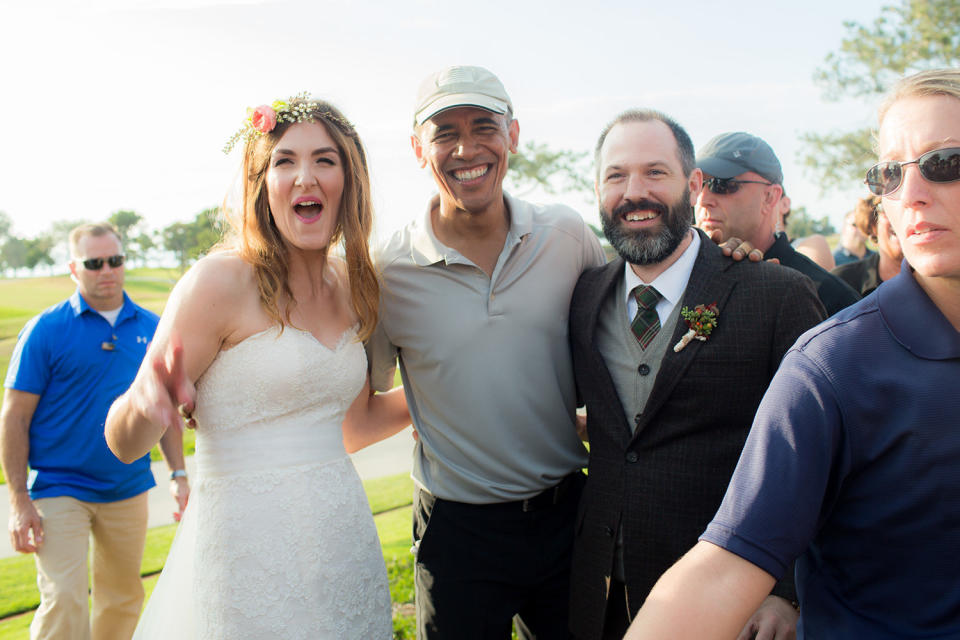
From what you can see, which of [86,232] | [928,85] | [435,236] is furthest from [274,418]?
[86,232]

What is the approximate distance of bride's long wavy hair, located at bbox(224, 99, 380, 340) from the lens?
280 centimetres

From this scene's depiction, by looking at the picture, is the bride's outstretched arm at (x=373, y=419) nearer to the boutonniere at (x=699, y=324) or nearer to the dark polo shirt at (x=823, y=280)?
A: the boutonniere at (x=699, y=324)

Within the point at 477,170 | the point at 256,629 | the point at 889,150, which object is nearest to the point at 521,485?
the point at 256,629

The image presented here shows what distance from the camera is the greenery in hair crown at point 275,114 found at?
287cm

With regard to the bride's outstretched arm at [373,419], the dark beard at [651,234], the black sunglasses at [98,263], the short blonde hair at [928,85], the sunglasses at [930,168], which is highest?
the short blonde hair at [928,85]

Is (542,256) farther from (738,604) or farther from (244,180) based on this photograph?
(738,604)

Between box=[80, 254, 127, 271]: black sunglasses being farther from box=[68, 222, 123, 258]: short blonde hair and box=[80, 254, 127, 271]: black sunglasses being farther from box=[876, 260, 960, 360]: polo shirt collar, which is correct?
box=[876, 260, 960, 360]: polo shirt collar

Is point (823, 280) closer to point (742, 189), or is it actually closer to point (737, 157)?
point (742, 189)

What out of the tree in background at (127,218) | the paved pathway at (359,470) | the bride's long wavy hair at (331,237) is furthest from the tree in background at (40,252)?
the bride's long wavy hair at (331,237)

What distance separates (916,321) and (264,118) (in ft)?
7.86

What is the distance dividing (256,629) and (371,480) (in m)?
6.71

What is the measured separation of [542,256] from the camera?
10.6ft

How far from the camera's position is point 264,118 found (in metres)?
2.86

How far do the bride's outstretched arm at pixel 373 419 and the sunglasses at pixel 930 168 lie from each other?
7.97 ft
